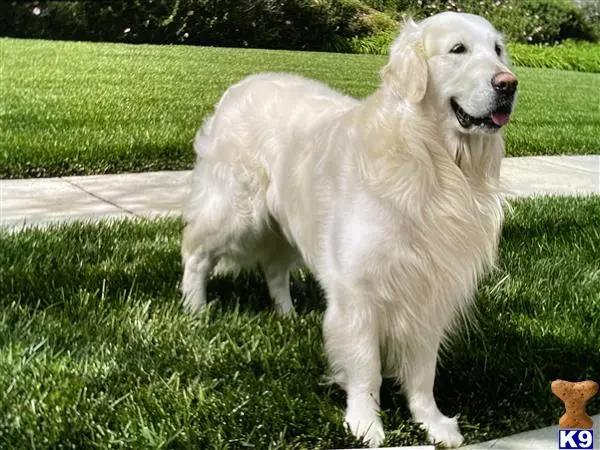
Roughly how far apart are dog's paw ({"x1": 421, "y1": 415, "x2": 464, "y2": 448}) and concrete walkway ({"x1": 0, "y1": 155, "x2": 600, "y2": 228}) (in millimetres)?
1958

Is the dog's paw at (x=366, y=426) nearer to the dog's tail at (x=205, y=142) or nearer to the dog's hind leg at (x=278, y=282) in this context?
the dog's hind leg at (x=278, y=282)

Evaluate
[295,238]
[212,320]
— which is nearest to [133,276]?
[212,320]

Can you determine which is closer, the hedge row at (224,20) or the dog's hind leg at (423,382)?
the dog's hind leg at (423,382)

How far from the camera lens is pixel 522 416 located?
2.87 metres

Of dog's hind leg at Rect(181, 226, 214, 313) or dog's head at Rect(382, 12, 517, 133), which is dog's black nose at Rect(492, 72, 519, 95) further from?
dog's hind leg at Rect(181, 226, 214, 313)

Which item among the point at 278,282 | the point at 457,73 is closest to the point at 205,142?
the point at 278,282

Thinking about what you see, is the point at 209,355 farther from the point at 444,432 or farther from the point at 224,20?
the point at 224,20

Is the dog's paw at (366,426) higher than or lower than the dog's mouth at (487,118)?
lower

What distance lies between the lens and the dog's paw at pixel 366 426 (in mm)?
2686

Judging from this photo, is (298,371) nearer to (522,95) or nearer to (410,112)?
(410,112)

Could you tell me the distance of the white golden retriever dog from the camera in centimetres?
260

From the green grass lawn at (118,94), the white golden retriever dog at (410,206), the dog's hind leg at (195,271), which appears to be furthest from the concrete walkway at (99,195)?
the white golden retriever dog at (410,206)

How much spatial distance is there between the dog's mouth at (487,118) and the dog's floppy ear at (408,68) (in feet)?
0.36

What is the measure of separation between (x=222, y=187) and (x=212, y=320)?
507 millimetres
